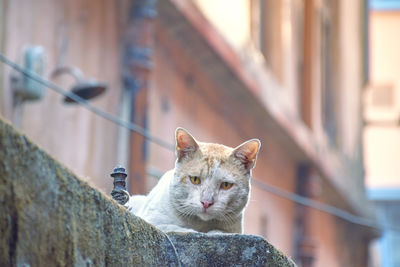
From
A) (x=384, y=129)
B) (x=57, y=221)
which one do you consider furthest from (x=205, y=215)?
(x=384, y=129)

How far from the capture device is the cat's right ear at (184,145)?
4145mm

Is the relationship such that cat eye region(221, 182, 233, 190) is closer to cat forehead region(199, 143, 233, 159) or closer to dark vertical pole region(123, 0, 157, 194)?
cat forehead region(199, 143, 233, 159)

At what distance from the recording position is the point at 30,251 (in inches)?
86.4

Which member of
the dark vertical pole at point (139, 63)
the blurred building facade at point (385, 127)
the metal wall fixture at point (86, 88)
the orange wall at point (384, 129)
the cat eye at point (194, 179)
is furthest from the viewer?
the orange wall at point (384, 129)

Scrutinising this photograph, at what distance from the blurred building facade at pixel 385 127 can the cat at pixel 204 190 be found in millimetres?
19723

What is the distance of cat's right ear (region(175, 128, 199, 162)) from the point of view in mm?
4145

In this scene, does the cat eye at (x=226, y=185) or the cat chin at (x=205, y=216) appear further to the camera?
the cat eye at (x=226, y=185)

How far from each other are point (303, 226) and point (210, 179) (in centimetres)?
941

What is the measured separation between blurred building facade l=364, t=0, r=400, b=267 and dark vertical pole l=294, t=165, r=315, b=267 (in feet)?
33.5

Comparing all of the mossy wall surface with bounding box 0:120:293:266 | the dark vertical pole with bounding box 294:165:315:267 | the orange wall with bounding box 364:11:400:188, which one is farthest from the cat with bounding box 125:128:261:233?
the orange wall with bounding box 364:11:400:188

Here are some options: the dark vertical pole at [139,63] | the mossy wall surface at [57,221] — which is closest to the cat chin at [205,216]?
the mossy wall surface at [57,221]

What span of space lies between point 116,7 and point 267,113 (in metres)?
3.56

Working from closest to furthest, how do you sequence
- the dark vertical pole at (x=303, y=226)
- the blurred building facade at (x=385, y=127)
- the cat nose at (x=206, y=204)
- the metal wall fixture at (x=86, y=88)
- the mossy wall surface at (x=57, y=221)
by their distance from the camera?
the mossy wall surface at (x=57, y=221) < the cat nose at (x=206, y=204) < the metal wall fixture at (x=86, y=88) < the dark vertical pole at (x=303, y=226) < the blurred building facade at (x=385, y=127)

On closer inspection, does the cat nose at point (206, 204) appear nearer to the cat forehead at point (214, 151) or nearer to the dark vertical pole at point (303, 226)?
the cat forehead at point (214, 151)
